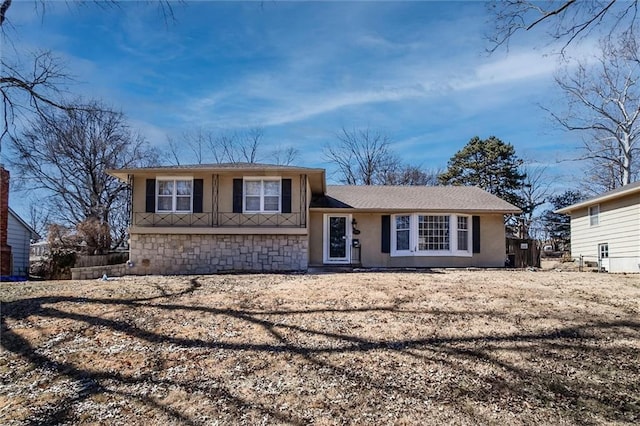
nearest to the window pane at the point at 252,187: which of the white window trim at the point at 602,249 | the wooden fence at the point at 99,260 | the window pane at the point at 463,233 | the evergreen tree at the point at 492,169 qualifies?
the wooden fence at the point at 99,260

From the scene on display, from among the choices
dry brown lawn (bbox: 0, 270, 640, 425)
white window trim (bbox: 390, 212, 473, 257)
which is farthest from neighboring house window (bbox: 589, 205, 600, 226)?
dry brown lawn (bbox: 0, 270, 640, 425)

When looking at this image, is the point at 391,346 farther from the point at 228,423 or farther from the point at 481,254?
the point at 481,254

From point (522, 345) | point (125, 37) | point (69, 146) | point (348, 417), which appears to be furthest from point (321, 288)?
point (69, 146)

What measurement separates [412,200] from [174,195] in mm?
8370

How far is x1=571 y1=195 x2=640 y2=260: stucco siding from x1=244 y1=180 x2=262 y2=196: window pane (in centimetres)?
1224

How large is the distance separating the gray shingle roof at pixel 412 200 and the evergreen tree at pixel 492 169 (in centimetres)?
1614

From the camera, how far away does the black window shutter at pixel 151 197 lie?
13297 millimetres

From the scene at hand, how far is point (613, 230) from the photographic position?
15133 mm

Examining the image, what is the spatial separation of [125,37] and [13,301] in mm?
5616

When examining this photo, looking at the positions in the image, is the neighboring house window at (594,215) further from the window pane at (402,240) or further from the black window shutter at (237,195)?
the black window shutter at (237,195)

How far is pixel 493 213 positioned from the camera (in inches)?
601

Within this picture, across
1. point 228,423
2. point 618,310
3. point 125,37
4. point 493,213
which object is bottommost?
point 228,423

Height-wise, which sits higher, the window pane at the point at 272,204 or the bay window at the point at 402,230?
the window pane at the point at 272,204

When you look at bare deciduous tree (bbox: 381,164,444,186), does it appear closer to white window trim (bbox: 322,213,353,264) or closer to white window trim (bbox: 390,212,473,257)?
white window trim (bbox: 390,212,473,257)
